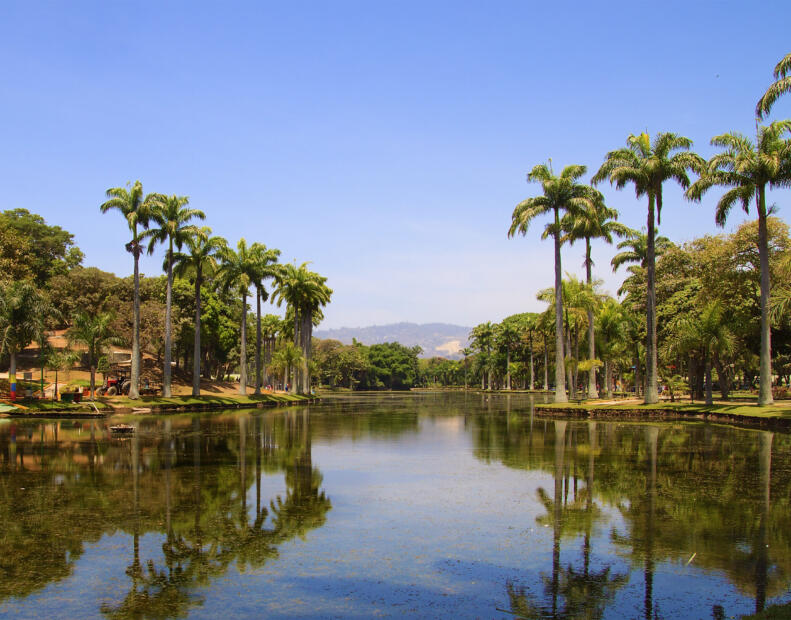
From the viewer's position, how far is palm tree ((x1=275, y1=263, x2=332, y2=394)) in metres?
81.2

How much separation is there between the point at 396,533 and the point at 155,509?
17.8 ft

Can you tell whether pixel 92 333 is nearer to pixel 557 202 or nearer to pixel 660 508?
pixel 557 202

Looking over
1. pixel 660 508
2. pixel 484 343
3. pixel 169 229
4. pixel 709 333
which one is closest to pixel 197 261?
pixel 169 229

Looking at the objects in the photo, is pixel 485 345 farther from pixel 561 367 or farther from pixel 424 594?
pixel 424 594

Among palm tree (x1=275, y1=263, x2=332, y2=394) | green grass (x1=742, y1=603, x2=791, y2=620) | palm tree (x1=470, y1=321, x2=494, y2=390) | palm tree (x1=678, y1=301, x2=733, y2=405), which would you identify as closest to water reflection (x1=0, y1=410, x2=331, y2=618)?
green grass (x1=742, y1=603, x2=791, y2=620)

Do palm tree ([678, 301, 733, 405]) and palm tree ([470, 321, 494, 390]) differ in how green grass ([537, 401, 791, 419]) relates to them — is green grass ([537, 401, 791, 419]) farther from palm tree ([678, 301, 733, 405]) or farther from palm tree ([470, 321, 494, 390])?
palm tree ([470, 321, 494, 390])

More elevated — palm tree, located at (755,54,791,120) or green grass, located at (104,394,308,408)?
palm tree, located at (755,54,791,120)

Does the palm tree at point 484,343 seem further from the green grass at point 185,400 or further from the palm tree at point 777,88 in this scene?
the palm tree at point 777,88

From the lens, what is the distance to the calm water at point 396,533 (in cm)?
844

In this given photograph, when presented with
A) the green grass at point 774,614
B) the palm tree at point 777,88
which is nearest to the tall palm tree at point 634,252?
the palm tree at point 777,88

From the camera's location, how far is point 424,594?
28.3 ft

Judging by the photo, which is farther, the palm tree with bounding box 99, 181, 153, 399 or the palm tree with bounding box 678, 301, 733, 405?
the palm tree with bounding box 99, 181, 153, 399

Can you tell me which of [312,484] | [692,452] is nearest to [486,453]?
[692,452]

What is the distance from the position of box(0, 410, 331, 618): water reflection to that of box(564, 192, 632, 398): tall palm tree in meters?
34.3
